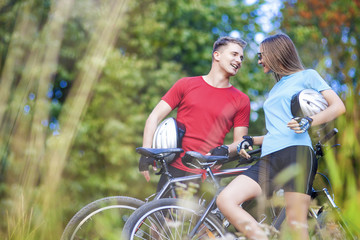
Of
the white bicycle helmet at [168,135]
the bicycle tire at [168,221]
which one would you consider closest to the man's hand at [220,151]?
the white bicycle helmet at [168,135]

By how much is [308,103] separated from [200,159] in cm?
75

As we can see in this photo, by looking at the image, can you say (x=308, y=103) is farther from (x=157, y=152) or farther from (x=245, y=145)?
(x=157, y=152)

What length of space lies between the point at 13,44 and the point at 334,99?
29.0 ft

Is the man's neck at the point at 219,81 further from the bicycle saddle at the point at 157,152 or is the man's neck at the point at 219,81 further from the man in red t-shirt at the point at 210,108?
the bicycle saddle at the point at 157,152

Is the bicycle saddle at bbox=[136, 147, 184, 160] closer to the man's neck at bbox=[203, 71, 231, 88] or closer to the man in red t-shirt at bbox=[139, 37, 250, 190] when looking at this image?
the man in red t-shirt at bbox=[139, 37, 250, 190]

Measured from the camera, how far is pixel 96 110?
11.4 meters

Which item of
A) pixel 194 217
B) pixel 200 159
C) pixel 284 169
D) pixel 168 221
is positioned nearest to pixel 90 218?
pixel 168 221

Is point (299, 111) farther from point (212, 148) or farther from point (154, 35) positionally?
point (154, 35)

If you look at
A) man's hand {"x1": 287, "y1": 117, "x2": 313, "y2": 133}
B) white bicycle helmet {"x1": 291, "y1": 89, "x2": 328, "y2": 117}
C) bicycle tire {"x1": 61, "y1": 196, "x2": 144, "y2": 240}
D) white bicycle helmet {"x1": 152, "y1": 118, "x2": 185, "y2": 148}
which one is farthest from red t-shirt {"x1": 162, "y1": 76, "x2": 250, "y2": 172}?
man's hand {"x1": 287, "y1": 117, "x2": 313, "y2": 133}

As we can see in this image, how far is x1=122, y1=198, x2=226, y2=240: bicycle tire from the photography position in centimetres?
263

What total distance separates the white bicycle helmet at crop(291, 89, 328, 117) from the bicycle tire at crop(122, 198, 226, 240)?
0.83 metres

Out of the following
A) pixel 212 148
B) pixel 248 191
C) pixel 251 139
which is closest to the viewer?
pixel 248 191

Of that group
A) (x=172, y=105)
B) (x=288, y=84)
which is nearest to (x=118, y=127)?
(x=172, y=105)

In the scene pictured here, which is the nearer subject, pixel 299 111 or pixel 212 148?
pixel 299 111
